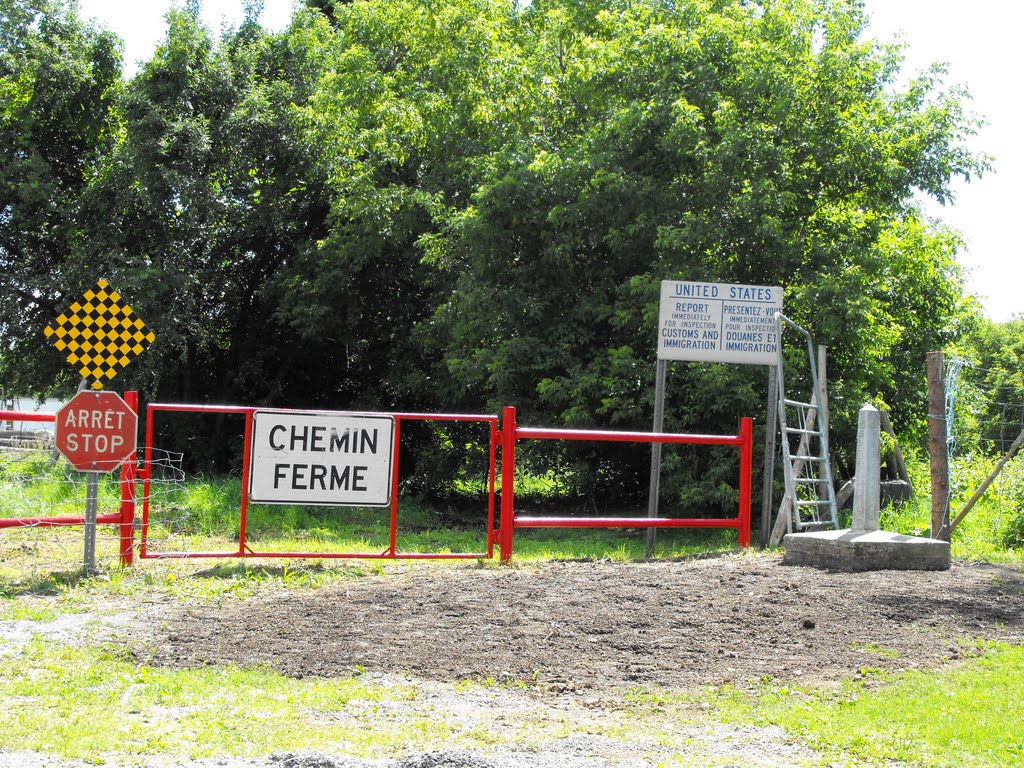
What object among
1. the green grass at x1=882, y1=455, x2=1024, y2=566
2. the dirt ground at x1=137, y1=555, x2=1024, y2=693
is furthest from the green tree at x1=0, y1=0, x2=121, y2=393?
the green grass at x1=882, y1=455, x2=1024, y2=566

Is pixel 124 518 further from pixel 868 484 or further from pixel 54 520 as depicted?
pixel 868 484

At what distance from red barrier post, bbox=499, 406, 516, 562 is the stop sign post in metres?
3.33

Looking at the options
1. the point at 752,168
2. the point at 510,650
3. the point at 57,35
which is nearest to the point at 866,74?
the point at 752,168

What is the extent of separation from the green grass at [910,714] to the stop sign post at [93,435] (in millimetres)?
5711

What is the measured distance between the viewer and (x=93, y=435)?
915 centimetres

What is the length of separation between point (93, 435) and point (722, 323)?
6.81 metres

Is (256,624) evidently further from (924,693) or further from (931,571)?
(931,571)

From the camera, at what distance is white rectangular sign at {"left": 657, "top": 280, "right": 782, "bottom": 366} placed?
12266 mm

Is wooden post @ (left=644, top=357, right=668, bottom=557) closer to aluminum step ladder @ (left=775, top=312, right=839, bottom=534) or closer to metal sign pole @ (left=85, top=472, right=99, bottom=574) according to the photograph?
aluminum step ladder @ (left=775, top=312, right=839, bottom=534)

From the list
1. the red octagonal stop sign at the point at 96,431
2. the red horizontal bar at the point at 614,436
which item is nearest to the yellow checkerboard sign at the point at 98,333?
the red octagonal stop sign at the point at 96,431

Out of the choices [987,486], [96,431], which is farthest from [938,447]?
[96,431]

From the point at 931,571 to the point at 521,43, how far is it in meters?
14.2

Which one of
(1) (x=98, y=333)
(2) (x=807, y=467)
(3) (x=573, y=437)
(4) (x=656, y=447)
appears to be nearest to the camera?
(3) (x=573, y=437)

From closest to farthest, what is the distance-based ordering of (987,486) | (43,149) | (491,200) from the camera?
(987,486), (491,200), (43,149)
